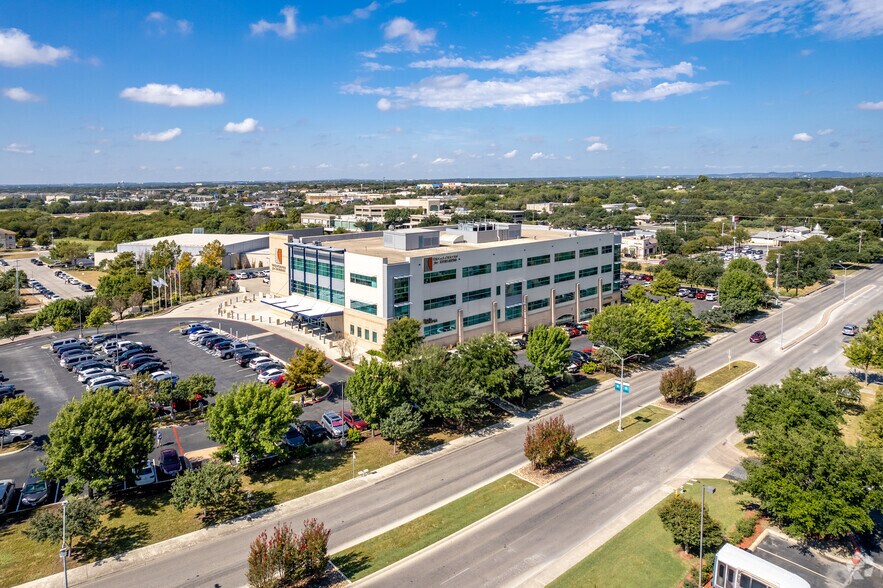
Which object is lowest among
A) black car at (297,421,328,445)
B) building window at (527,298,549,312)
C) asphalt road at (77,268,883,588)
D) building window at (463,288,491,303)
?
asphalt road at (77,268,883,588)

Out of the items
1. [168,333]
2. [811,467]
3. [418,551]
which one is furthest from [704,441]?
[168,333]

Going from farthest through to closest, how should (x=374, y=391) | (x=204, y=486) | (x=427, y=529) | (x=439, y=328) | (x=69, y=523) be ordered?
(x=439, y=328), (x=374, y=391), (x=427, y=529), (x=204, y=486), (x=69, y=523)

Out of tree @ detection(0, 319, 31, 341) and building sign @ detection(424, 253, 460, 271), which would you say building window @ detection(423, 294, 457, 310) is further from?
tree @ detection(0, 319, 31, 341)

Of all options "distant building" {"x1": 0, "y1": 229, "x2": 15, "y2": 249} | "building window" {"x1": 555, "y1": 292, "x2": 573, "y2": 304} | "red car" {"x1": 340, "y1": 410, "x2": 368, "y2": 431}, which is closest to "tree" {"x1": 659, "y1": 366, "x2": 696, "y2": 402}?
"red car" {"x1": 340, "y1": 410, "x2": 368, "y2": 431}

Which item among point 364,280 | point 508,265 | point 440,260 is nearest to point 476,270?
point 508,265

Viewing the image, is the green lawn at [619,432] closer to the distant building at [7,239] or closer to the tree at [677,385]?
the tree at [677,385]

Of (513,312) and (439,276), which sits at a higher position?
(439,276)

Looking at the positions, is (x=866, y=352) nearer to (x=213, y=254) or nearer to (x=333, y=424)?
(x=333, y=424)
